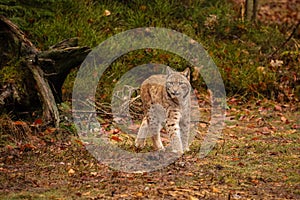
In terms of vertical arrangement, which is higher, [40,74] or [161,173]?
[40,74]

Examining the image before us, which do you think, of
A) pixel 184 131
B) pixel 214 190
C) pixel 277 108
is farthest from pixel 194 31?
pixel 214 190

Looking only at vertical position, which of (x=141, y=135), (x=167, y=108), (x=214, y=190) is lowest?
(x=214, y=190)

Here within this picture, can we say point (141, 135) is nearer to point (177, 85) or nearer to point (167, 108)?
point (167, 108)

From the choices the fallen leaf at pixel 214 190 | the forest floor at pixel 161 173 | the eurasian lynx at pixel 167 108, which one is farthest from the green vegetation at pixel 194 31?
the fallen leaf at pixel 214 190

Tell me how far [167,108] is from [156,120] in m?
0.25

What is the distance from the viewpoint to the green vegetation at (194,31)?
11070 mm

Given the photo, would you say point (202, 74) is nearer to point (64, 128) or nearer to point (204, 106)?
point (204, 106)

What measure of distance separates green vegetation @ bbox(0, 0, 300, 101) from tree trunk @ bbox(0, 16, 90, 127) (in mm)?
2378

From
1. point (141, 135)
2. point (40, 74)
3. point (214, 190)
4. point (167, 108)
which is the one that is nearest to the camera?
point (214, 190)

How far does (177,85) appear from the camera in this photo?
22.7 feet

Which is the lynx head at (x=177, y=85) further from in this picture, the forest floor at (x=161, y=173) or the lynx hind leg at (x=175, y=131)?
the forest floor at (x=161, y=173)

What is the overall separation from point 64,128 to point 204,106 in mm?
3526

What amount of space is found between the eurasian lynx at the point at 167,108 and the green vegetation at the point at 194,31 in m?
3.69

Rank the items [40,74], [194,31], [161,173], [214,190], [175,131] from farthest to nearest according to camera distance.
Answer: [194,31] < [40,74] < [175,131] < [161,173] < [214,190]
